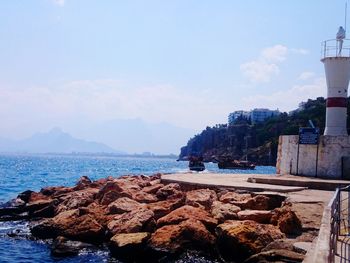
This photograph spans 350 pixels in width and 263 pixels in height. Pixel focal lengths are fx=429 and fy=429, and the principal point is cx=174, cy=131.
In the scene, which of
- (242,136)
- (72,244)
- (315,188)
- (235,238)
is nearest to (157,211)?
(72,244)

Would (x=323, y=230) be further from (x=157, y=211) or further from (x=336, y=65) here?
(x=336, y=65)

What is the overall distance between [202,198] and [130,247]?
3.49m

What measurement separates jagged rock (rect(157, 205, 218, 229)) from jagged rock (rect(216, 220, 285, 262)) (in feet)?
2.69

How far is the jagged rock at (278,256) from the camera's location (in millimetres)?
7101

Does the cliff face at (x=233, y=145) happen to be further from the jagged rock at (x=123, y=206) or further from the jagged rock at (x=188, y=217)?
the jagged rock at (x=188, y=217)

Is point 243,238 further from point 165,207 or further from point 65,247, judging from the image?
point 65,247

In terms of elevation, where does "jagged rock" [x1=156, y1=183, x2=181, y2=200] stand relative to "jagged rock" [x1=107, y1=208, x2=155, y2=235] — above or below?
above

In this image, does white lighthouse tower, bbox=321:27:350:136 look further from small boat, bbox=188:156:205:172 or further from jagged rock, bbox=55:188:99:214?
small boat, bbox=188:156:205:172

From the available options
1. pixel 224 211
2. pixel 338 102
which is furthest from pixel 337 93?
pixel 224 211

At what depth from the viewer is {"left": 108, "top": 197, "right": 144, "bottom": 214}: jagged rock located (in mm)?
12182

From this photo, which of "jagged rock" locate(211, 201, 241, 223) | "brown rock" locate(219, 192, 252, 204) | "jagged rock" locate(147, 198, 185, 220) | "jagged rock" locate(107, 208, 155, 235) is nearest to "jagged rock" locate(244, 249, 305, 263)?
"jagged rock" locate(211, 201, 241, 223)

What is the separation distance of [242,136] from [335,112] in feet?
321

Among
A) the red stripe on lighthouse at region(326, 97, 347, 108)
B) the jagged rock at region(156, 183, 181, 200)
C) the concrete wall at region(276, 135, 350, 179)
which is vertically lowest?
the jagged rock at region(156, 183, 181, 200)

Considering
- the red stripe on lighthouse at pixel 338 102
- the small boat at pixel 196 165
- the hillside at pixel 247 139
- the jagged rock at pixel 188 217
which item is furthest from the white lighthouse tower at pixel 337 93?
the hillside at pixel 247 139
